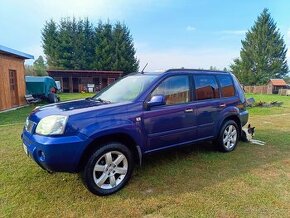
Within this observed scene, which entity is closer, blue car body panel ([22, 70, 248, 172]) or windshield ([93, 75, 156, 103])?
blue car body panel ([22, 70, 248, 172])

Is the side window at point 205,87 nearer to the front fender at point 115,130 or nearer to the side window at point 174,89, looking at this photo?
the side window at point 174,89

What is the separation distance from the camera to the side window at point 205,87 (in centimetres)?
499

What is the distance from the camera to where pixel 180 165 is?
485cm

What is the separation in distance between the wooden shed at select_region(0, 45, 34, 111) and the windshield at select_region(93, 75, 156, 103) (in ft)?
34.2

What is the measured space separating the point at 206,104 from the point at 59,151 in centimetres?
300

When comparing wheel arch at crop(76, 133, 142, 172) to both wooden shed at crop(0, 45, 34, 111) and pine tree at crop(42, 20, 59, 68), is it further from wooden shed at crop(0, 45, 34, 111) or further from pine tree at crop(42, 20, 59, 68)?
pine tree at crop(42, 20, 59, 68)

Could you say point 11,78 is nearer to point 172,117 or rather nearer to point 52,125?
point 52,125

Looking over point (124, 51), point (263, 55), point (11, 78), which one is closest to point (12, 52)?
point (11, 78)

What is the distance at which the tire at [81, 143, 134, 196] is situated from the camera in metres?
3.52

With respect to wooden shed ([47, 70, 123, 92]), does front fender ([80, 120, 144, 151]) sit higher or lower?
lower

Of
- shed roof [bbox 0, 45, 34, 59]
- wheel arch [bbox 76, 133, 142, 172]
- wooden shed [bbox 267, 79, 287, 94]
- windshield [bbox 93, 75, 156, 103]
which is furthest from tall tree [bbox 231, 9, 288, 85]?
wheel arch [bbox 76, 133, 142, 172]

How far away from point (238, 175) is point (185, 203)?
1.44 meters

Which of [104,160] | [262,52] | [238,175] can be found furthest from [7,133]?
[262,52]

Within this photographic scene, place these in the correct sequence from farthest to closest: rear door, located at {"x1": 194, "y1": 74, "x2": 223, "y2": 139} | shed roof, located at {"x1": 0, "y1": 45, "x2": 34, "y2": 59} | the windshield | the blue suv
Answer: shed roof, located at {"x1": 0, "y1": 45, "x2": 34, "y2": 59} → rear door, located at {"x1": 194, "y1": 74, "x2": 223, "y2": 139} → the windshield → the blue suv
